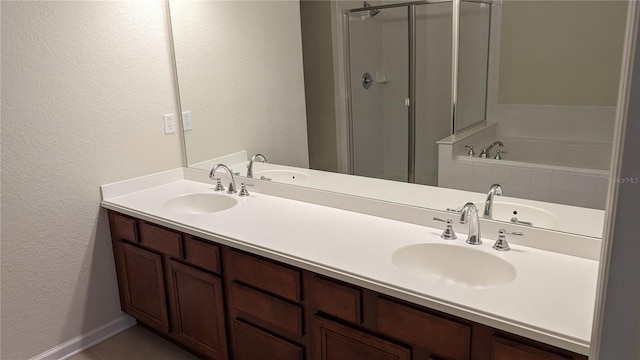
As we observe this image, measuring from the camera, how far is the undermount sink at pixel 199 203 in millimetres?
2584

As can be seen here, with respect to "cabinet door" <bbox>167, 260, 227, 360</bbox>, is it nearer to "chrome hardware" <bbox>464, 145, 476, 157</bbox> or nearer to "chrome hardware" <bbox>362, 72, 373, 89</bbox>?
"chrome hardware" <bbox>362, 72, 373, 89</bbox>

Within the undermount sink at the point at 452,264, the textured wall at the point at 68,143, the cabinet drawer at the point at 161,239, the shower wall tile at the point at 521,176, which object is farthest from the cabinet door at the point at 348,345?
the textured wall at the point at 68,143

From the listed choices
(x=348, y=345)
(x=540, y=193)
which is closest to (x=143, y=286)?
(x=348, y=345)

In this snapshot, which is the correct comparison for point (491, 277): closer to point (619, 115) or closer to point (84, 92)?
point (619, 115)

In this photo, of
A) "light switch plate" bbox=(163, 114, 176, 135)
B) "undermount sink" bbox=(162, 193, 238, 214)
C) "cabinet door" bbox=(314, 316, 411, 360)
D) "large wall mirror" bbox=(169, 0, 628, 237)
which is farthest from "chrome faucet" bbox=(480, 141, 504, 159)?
"light switch plate" bbox=(163, 114, 176, 135)

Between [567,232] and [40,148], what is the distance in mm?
2265

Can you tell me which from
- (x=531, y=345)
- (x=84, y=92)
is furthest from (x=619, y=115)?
(x=84, y=92)

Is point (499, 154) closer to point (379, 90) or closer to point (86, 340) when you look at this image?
point (379, 90)

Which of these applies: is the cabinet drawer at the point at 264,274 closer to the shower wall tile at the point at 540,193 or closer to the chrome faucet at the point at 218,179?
the chrome faucet at the point at 218,179

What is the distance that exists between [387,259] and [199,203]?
135cm

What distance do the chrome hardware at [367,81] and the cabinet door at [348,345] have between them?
979 mm

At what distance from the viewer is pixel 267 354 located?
76.8 inches

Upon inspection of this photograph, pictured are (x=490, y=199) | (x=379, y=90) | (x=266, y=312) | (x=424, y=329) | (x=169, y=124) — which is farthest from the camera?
(x=169, y=124)

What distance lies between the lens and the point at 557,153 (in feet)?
5.35
